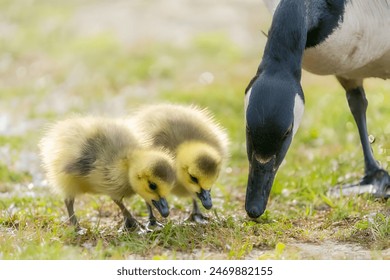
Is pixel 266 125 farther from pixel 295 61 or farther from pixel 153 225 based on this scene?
pixel 153 225

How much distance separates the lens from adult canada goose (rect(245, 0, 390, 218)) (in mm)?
4617

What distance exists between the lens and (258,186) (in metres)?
4.91

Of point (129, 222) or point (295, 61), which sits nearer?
point (295, 61)

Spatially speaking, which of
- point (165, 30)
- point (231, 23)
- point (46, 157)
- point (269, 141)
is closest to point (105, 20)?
point (165, 30)

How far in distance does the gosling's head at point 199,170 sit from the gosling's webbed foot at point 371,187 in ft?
4.70

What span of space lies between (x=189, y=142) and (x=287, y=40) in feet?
3.78

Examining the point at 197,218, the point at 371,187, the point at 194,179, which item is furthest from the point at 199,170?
the point at 371,187

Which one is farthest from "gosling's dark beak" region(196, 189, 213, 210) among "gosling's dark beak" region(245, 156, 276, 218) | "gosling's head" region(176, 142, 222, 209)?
"gosling's dark beak" region(245, 156, 276, 218)

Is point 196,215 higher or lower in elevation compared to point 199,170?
lower

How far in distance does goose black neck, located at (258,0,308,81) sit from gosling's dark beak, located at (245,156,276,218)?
0.58 meters

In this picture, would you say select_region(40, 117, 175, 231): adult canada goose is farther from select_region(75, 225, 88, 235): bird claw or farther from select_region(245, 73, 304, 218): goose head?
select_region(245, 73, 304, 218): goose head

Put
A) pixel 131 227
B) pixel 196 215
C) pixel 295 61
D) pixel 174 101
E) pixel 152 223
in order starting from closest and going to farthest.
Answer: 1. pixel 295 61
2. pixel 131 227
3. pixel 152 223
4. pixel 196 215
5. pixel 174 101
